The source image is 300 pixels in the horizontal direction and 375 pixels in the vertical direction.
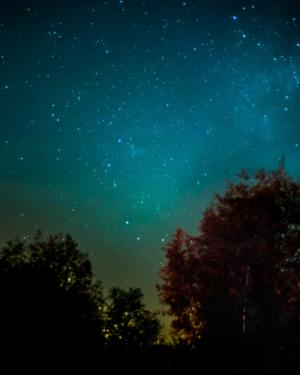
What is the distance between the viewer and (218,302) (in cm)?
1155

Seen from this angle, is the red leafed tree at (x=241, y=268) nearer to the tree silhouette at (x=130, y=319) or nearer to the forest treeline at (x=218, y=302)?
the forest treeline at (x=218, y=302)

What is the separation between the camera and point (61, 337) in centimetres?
1263

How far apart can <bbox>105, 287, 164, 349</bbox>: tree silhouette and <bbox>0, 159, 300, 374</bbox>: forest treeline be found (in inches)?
390

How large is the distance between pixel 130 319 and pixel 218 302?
17.0m

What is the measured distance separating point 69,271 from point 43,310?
8.47m

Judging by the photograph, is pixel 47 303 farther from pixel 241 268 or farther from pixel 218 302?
pixel 241 268

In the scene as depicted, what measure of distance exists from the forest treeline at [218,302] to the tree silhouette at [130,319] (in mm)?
9912

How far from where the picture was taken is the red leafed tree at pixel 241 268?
417 inches

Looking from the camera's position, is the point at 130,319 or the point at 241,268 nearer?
the point at 241,268

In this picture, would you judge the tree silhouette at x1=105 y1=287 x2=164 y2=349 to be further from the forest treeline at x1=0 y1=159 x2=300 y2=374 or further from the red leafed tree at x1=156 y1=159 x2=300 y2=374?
the red leafed tree at x1=156 y1=159 x2=300 y2=374

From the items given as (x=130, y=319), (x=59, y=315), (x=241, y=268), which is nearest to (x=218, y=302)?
(x=241, y=268)

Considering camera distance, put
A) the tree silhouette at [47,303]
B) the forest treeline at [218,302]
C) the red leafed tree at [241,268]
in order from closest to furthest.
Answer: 1. the forest treeline at [218,302]
2. the red leafed tree at [241,268]
3. the tree silhouette at [47,303]

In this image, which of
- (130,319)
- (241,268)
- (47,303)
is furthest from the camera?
(130,319)

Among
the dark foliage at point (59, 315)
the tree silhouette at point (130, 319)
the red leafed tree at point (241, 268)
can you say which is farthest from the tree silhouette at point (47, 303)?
the red leafed tree at point (241, 268)
